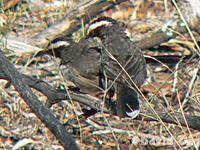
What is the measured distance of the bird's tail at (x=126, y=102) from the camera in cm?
434

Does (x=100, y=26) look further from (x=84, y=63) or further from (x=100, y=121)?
(x=100, y=121)

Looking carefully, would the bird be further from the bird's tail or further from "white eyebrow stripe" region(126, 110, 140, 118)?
"white eyebrow stripe" region(126, 110, 140, 118)

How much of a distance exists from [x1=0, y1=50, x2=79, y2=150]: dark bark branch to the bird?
3.75ft

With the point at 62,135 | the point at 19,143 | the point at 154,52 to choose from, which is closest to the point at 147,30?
the point at 154,52

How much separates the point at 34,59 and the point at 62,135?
3.29 metres

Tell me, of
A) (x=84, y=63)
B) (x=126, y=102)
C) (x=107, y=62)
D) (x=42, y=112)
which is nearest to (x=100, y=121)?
(x=84, y=63)

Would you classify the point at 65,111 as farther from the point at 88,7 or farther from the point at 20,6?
the point at 20,6

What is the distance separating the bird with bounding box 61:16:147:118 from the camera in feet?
15.7

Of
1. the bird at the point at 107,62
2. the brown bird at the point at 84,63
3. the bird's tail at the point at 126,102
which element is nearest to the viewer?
the bird's tail at the point at 126,102

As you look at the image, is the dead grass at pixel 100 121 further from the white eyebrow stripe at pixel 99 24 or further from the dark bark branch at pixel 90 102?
the white eyebrow stripe at pixel 99 24

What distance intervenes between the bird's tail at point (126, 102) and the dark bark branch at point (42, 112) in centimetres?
91

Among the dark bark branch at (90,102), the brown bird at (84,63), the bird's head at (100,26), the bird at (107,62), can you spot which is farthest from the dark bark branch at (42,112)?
the bird's head at (100,26)

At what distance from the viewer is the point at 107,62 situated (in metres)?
5.06

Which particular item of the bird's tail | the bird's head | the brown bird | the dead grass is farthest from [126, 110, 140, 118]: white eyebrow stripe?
the bird's head
